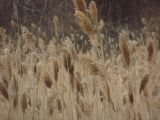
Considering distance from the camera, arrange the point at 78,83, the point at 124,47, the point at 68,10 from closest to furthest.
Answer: the point at 124,47 < the point at 78,83 < the point at 68,10

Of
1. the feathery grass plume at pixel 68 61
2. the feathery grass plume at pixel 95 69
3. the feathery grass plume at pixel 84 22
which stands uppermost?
the feathery grass plume at pixel 84 22

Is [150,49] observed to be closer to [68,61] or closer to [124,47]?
[124,47]

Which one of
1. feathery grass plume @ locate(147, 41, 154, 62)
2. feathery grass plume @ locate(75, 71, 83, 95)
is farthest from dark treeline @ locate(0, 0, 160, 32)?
feathery grass plume @ locate(75, 71, 83, 95)

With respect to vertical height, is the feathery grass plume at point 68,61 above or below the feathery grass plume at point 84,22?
below

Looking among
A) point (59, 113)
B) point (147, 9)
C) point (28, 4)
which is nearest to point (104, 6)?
point (147, 9)

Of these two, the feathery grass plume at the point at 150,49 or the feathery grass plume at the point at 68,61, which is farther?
the feathery grass plume at the point at 150,49

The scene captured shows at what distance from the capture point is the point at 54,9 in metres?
7.76

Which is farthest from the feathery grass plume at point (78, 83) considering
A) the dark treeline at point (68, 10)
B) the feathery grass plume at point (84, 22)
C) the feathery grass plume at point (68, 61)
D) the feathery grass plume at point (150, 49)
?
the dark treeline at point (68, 10)

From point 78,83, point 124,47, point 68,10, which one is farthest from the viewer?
point 68,10

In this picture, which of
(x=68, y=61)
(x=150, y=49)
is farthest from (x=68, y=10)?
(x=68, y=61)

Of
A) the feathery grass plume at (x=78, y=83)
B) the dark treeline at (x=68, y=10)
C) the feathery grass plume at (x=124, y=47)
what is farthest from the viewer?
the dark treeline at (x=68, y=10)

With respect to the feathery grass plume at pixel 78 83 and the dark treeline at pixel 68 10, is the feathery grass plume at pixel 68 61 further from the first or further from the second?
the dark treeline at pixel 68 10

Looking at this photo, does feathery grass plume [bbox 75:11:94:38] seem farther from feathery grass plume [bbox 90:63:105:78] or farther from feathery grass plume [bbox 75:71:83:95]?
feathery grass plume [bbox 75:71:83:95]

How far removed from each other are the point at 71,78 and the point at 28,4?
6.65 metres
